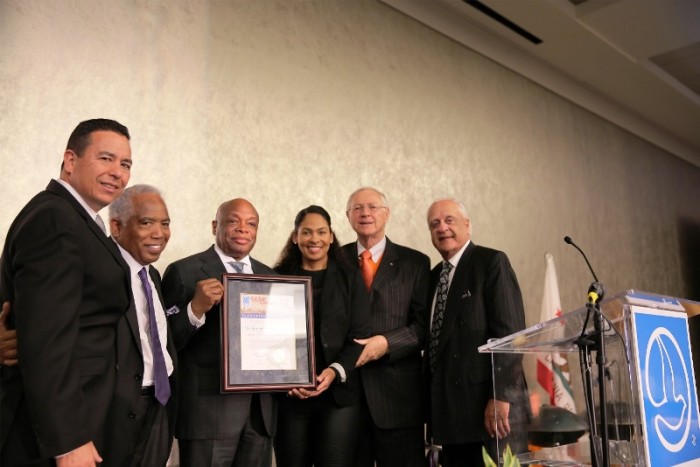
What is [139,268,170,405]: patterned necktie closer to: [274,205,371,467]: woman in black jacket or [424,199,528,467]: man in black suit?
[274,205,371,467]: woman in black jacket

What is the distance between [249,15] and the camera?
4.38 meters

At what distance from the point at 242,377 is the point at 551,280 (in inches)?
171

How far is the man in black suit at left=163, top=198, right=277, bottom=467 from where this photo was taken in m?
2.66

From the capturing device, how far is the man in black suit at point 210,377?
266cm

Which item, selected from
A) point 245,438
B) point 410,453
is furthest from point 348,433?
point 245,438

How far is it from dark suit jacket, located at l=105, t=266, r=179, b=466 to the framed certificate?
425mm

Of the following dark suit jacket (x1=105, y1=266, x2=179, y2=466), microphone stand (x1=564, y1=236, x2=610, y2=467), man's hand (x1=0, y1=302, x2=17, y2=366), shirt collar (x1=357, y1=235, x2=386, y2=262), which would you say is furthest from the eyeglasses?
man's hand (x1=0, y1=302, x2=17, y2=366)

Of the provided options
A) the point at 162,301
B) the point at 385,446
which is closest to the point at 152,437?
the point at 162,301

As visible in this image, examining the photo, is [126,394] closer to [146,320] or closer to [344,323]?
[146,320]

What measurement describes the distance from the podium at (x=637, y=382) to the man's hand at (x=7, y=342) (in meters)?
1.44

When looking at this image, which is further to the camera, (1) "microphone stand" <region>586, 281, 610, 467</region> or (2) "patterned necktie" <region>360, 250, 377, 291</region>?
(2) "patterned necktie" <region>360, 250, 377, 291</region>

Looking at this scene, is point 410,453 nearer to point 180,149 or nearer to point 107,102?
point 180,149

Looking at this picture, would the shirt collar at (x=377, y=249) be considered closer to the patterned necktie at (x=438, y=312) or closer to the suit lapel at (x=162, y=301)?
the patterned necktie at (x=438, y=312)

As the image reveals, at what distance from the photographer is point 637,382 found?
6.05ft
